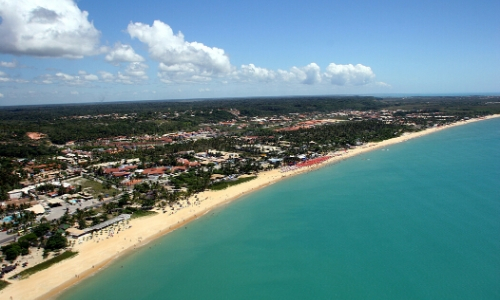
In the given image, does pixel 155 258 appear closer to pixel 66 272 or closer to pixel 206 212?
pixel 66 272

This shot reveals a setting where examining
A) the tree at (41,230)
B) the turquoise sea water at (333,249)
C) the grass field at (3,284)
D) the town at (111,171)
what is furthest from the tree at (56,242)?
the turquoise sea water at (333,249)

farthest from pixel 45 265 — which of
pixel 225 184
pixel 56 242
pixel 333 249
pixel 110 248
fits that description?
pixel 225 184

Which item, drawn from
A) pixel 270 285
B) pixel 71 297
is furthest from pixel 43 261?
pixel 270 285

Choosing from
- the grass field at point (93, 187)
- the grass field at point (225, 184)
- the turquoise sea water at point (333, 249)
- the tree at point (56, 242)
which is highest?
the grass field at point (93, 187)

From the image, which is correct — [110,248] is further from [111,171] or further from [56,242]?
[111,171]

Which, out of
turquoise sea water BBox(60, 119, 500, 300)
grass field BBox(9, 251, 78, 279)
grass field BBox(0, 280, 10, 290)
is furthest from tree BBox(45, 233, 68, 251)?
turquoise sea water BBox(60, 119, 500, 300)

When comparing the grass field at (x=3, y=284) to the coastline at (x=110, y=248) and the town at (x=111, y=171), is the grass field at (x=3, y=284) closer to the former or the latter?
the coastline at (x=110, y=248)
